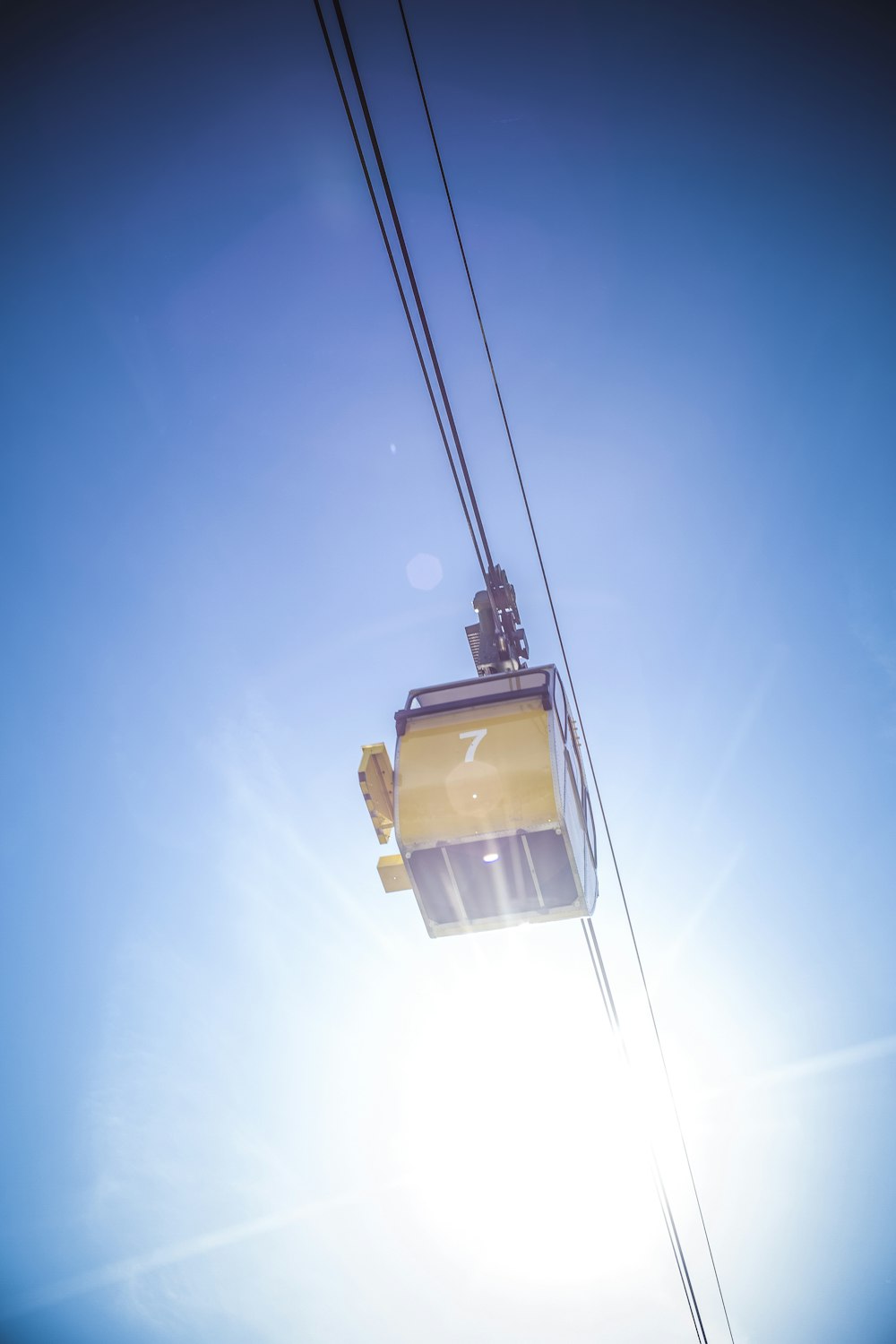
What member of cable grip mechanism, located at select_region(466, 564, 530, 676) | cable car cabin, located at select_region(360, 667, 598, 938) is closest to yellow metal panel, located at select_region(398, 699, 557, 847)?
cable car cabin, located at select_region(360, 667, 598, 938)

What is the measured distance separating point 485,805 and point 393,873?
0.98 meters

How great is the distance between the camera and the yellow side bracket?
4051 mm

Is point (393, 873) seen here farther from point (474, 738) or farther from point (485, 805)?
point (474, 738)

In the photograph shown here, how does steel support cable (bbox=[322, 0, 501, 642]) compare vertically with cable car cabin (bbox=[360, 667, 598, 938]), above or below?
above

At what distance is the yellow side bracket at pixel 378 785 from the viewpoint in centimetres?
405

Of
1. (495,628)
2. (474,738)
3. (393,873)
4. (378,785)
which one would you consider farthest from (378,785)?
(495,628)

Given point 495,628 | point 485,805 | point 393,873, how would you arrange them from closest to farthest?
point 485,805
point 393,873
point 495,628

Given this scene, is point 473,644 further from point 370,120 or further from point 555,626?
point 370,120

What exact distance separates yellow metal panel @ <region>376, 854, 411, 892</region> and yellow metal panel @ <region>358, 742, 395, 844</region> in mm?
255

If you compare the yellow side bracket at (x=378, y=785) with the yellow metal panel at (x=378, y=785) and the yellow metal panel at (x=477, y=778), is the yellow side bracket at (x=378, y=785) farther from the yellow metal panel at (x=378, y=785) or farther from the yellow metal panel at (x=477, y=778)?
the yellow metal panel at (x=477, y=778)

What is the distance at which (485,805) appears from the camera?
359cm

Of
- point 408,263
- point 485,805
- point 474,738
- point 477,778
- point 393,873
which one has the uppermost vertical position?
point 408,263

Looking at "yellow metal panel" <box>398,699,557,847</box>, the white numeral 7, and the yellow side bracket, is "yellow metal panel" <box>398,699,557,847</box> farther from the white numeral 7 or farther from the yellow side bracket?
the yellow side bracket

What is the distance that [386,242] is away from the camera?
4.09 metres
